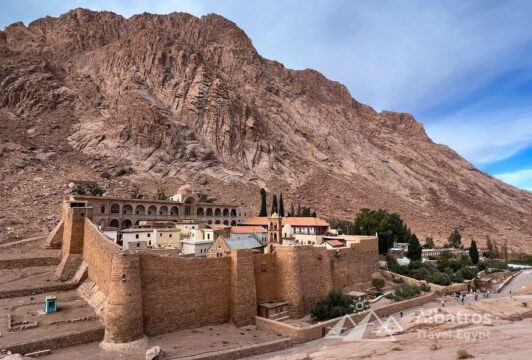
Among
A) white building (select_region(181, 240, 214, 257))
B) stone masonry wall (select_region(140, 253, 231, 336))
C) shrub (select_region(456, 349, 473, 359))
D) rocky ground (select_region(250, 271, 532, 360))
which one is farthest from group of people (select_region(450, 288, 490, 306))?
white building (select_region(181, 240, 214, 257))

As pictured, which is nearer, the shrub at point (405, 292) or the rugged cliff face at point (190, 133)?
the shrub at point (405, 292)

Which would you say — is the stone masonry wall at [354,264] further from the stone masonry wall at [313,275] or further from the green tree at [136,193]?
the green tree at [136,193]

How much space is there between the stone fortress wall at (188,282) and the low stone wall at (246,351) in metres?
2.60

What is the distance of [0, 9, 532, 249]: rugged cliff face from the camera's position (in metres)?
51.1

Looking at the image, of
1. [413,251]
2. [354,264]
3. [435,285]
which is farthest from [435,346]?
[413,251]

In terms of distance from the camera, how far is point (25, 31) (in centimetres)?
7669

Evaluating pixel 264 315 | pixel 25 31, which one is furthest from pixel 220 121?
pixel 264 315

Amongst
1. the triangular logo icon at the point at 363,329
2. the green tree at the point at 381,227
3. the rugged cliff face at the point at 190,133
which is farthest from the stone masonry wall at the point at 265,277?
the rugged cliff face at the point at 190,133

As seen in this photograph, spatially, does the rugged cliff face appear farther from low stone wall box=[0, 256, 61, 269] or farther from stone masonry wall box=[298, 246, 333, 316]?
stone masonry wall box=[298, 246, 333, 316]

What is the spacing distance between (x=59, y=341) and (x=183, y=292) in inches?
203

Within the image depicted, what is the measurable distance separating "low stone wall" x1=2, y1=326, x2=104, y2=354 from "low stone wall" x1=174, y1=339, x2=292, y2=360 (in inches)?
145

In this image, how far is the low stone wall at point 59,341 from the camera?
45.1 feet

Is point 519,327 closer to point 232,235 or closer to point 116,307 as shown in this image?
point 116,307

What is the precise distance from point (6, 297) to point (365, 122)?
10055 centimetres
